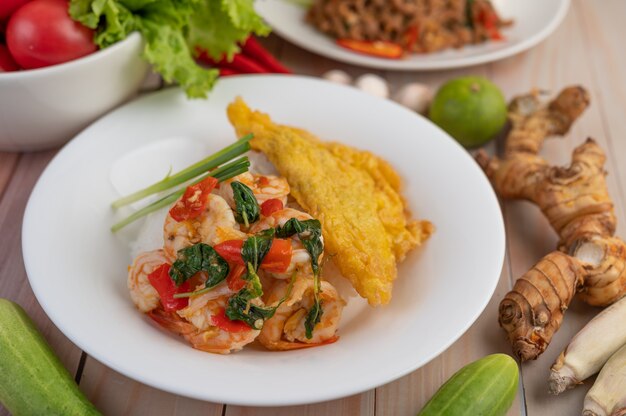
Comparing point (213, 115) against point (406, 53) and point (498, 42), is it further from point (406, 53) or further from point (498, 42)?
point (498, 42)

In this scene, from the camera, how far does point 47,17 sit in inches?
134

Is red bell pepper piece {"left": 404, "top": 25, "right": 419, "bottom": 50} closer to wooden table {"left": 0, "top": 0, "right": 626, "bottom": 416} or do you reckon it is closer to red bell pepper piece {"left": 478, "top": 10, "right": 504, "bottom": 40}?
wooden table {"left": 0, "top": 0, "right": 626, "bottom": 416}

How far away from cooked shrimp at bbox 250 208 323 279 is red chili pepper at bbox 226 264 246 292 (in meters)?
0.13

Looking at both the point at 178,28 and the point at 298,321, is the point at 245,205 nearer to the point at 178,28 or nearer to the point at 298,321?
the point at 298,321

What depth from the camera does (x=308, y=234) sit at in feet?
8.82

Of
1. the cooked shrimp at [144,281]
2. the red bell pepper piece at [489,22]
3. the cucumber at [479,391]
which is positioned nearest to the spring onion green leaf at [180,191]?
the cooked shrimp at [144,281]

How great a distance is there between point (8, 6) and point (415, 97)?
7.12 feet

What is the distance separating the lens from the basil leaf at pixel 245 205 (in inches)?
108

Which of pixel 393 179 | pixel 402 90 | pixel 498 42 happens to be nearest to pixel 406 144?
pixel 393 179

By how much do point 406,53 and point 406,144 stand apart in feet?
4.15

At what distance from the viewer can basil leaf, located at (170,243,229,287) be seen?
102 inches

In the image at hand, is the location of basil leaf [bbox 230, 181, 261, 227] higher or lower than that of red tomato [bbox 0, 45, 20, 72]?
higher

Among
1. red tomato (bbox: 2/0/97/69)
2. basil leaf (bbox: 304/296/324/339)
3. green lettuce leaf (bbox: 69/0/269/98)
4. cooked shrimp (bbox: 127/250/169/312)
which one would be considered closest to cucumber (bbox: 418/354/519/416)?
basil leaf (bbox: 304/296/324/339)

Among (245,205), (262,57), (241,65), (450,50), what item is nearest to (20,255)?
(245,205)
